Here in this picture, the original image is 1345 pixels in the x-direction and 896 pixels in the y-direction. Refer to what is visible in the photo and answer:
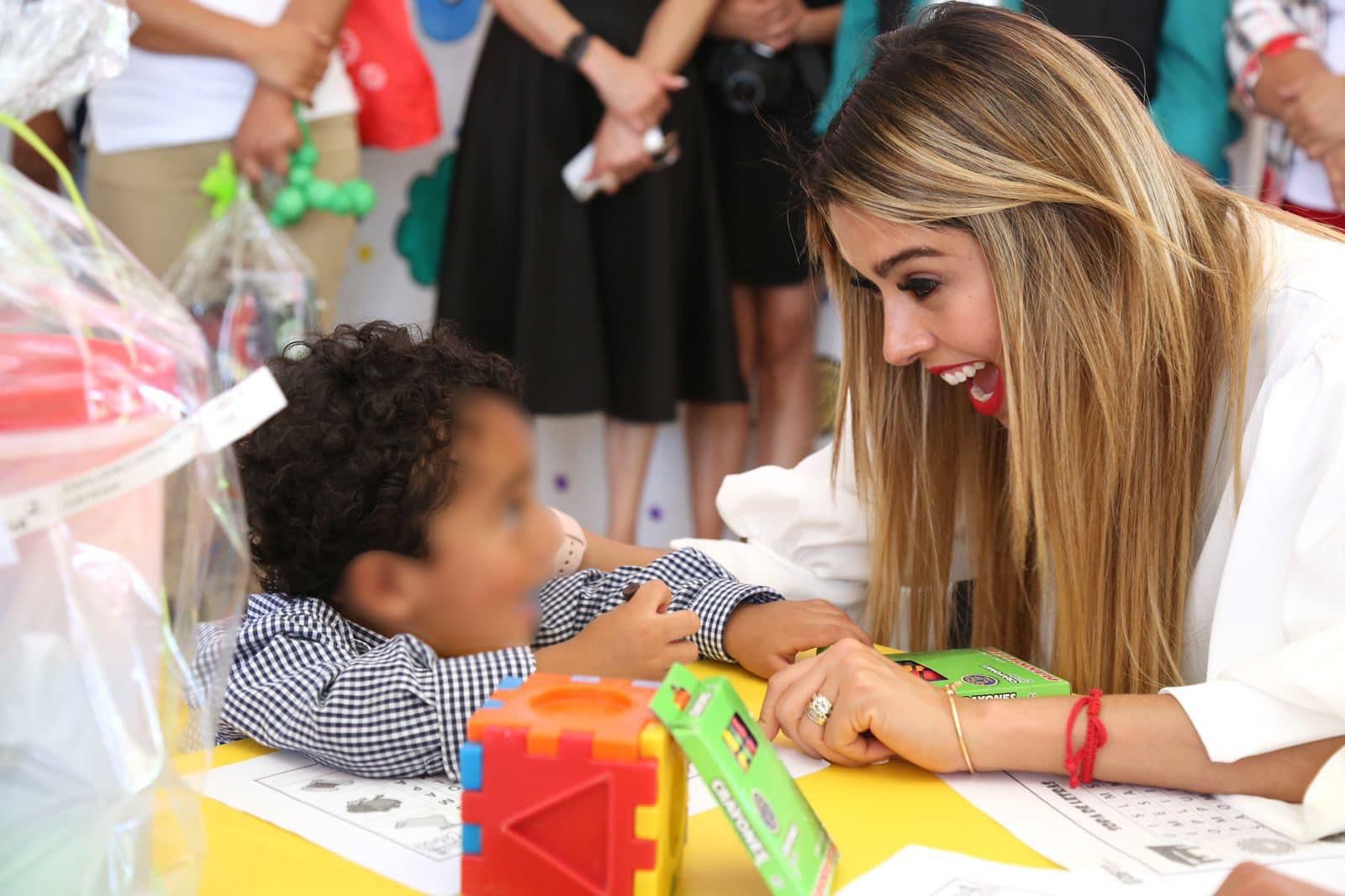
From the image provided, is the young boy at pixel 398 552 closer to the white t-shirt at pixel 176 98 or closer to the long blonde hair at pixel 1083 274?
the long blonde hair at pixel 1083 274

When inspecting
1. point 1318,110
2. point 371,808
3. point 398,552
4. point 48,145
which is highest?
point 1318,110

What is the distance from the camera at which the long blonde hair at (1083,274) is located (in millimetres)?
1050

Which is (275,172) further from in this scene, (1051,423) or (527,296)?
(1051,423)

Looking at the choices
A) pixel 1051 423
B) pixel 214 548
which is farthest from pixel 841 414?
pixel 214 548

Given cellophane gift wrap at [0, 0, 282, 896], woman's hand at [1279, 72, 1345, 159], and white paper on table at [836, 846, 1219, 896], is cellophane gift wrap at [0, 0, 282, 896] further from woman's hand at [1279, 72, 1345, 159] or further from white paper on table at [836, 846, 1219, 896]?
woman's hand at [1279, 72, 1345, 159]

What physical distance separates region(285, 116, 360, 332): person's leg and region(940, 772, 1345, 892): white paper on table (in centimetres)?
169

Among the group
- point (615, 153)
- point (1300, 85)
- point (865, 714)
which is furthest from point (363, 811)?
point (1300, 85)

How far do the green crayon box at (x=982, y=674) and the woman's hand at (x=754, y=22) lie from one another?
170 centimetres

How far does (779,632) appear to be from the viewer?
110 centimetres

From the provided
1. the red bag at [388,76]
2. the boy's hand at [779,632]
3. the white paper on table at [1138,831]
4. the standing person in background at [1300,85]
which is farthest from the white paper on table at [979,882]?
the red bag at [388,76]

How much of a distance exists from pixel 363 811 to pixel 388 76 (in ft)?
6.18

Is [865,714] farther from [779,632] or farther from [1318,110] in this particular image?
[1318,110]

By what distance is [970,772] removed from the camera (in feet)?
2.90

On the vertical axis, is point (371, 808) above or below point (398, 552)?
below
